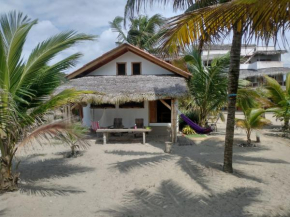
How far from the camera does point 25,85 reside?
5.02m

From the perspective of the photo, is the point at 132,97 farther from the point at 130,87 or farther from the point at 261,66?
the point at 261,66

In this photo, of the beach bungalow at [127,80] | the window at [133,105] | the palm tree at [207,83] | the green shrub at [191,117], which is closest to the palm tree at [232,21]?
the beach bungalow at [127,80]

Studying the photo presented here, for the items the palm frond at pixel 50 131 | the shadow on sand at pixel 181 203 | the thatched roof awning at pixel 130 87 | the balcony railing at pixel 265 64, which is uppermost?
the balcony railing at pixel 265 64

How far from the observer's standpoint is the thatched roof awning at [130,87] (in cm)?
1068

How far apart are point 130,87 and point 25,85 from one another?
691 cm

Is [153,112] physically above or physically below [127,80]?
below

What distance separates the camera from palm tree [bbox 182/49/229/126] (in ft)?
41.4

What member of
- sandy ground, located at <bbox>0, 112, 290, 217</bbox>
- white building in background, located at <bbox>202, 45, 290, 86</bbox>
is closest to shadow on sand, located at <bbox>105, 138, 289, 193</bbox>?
sandy ground, located at <bbox>0, 112, 290, 217</bbox>

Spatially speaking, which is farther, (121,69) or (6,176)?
(121,69)

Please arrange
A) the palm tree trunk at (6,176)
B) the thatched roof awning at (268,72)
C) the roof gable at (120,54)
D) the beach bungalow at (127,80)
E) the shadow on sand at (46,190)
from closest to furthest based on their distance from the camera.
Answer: the palm tree trunk at (6,176) → the shadow on sand at (46,190) → the beach bungalow at (127,80) → the roof gable at (120,54) → the thatched roof awning at (268,72)

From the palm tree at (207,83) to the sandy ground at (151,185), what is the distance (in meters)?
4.69

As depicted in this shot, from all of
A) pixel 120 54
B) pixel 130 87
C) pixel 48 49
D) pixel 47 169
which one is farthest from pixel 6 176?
pixel 120 54

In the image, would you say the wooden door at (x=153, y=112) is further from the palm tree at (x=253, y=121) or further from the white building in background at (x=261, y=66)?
the white building in background at (x=261, y=66)

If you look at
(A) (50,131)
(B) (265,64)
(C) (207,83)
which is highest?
(B) (265,64)
